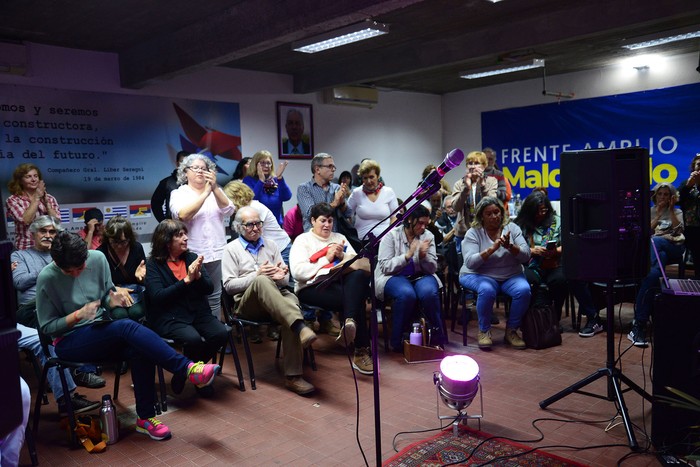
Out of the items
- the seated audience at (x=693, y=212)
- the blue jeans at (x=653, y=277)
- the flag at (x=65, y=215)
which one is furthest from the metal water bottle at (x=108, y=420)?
the seated audience at (x=693, y=212)

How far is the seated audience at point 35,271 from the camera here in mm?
3846

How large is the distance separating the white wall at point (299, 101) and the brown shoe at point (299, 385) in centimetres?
392

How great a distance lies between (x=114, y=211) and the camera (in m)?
6.38

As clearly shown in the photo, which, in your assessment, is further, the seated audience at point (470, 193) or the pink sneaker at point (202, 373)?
the seated audience at point (470, 193)

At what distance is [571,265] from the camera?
10.0 feet

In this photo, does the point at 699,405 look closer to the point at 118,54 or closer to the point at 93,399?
the point at 93,399

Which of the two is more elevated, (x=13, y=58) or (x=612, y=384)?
(x=13, y=58)

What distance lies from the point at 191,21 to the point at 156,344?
329 centimetres

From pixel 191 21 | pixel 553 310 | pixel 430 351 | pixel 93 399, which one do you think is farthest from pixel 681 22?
pixel 93 399

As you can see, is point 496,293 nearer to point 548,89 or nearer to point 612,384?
point 612,384

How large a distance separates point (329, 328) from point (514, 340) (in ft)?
5.08

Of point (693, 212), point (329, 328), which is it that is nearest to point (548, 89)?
point (693, 212)

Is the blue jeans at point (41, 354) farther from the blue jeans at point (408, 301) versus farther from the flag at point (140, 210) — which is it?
the flag at point (140, 210)

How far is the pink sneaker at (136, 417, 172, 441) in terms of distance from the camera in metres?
3.00
